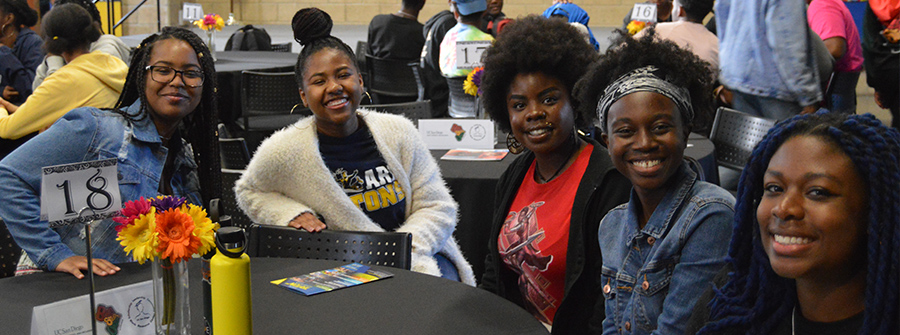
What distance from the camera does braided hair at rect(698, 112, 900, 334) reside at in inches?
43.3

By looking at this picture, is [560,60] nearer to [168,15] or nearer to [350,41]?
[350,41]

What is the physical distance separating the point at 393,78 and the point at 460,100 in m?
1.68

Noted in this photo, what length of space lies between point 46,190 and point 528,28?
138 cm

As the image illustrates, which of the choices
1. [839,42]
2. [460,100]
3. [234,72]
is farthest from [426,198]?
[234,72]

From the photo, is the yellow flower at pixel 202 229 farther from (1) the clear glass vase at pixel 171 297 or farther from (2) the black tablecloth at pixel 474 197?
(2) the black tablecloth at pixel 474 197

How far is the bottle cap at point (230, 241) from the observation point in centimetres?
129

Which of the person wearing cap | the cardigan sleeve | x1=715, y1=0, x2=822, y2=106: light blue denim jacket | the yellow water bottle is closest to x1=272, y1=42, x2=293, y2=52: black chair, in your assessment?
the person wearing cap

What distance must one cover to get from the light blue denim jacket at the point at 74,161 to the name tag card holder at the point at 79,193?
2.03 feet

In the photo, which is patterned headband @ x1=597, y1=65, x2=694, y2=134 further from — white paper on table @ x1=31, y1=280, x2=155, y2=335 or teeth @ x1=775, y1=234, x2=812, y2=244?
white paper on table @ x1=31, y1=280, x2=155, y2=335

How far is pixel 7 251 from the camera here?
87.4 inches

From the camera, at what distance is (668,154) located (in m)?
1.61

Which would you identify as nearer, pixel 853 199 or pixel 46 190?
pixel 853 199

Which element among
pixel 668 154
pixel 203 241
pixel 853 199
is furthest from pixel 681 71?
pixel 203 241

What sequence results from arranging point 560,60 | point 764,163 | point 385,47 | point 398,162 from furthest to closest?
point 385,47
point 398,162
point 560,60
point 764,163
